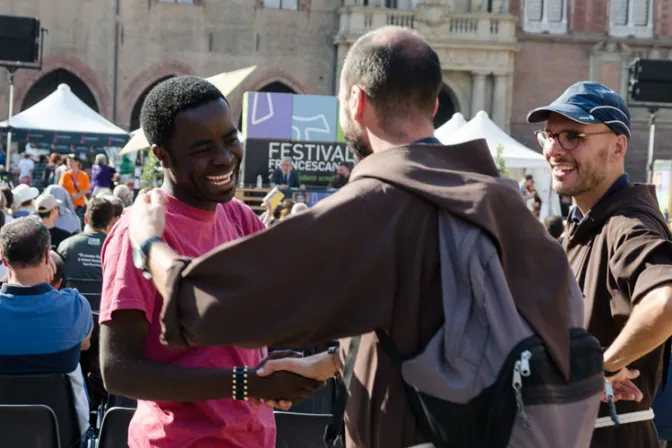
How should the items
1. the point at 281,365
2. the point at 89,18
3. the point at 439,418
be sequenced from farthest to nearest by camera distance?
the point at 89,18 → the point at 281,365 → the point at 439,418

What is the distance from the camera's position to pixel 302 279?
1.88m

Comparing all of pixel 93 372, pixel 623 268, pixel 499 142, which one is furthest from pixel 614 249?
pixel 499 142

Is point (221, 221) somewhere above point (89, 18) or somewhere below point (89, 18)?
below

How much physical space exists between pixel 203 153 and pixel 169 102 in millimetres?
156

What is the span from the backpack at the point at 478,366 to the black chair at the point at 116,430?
2.49m

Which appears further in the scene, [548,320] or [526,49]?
[526,49]

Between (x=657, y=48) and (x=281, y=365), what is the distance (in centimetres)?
3142

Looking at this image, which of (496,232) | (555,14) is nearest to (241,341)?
(496,232)

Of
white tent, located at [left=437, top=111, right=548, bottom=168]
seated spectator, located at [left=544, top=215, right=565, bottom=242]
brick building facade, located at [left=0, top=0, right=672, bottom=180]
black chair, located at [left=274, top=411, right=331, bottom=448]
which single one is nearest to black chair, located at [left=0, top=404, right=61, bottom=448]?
black chair, located at [left=274, top=411, right=331, bottom=448]

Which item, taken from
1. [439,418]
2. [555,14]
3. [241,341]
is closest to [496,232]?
[439,418]

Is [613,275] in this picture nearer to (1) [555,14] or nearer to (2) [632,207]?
(2) [632,207]

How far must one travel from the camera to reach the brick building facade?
1134 inches

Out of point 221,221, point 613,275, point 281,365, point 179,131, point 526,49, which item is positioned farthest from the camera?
point 526,49

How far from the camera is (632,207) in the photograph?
3127mm
